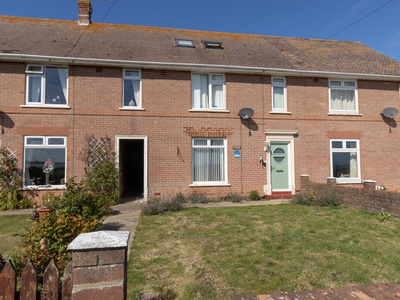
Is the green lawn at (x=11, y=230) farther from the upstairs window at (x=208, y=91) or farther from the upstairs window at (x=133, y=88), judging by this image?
the upstairs window at (x=208, y=91)

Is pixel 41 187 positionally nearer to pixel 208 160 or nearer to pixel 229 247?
pixel 208 160

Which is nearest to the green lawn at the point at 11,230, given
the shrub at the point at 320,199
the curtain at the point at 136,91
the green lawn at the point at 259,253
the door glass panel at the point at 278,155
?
the green lawn at the point at 259,253

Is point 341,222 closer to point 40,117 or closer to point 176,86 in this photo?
point 176,86

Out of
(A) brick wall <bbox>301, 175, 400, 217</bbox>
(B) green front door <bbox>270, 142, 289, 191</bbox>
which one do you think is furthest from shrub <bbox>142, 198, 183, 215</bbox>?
(A) brick wall <bbox>301, 175, 400, 217</bbox>

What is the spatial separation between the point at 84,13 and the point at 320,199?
13990mm

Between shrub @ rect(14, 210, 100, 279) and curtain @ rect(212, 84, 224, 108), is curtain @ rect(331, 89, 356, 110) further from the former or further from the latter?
shrub @ rect(14, 210, 100, 279)

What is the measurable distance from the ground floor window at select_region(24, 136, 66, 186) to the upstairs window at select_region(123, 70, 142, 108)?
2.93 m

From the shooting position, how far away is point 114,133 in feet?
33.6

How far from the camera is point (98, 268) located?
2.27m

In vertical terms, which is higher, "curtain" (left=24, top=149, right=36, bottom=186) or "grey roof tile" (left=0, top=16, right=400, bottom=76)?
"grey roof tile" (left=0, top=16, right=400, bottom=76)

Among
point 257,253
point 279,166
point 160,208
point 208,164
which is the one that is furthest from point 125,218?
point 279,166

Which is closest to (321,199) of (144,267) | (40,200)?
(144,267)

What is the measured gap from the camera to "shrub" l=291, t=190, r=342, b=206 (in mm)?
8562

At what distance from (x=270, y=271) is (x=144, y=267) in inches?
74.5
